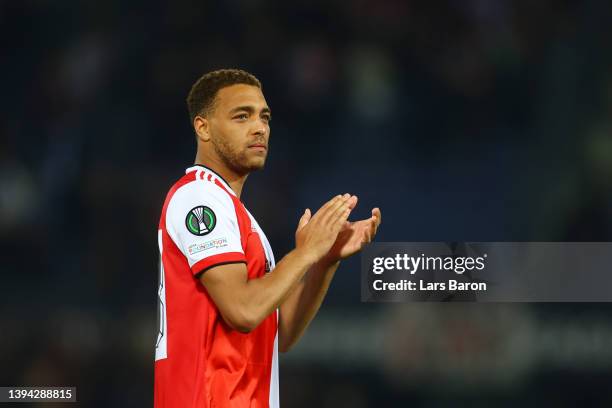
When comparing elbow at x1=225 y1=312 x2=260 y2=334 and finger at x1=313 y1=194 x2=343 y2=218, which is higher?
finger at x1=313 y1=194 x2=343 y2=218

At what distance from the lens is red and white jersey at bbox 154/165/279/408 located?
2543 mm

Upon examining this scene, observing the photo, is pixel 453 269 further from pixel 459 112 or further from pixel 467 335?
pixel 459 112

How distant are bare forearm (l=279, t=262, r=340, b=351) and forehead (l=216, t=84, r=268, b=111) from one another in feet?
2.09

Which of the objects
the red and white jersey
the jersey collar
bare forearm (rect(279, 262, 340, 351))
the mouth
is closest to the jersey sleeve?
the red and white jersey

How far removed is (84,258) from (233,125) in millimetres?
3307

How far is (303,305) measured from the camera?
2996mm

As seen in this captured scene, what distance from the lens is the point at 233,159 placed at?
285 cm

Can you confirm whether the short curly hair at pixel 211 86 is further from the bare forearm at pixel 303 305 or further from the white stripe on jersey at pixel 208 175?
the bare forearm at pixel 303 305

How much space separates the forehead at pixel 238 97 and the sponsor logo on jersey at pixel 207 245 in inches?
22.4

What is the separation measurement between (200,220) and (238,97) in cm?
54

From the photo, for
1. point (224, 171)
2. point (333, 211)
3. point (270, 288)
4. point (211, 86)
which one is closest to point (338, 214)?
point (333, 211)

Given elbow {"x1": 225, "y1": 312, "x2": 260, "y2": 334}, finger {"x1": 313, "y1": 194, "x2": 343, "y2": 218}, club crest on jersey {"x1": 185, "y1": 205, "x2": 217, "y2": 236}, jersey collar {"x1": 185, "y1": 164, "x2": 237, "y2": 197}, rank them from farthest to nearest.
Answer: jersey collar {"x1": 185, "y1": 164, "x2": 237, "y2": 197} → finger {"x1": 313, "y1": 194, "x2": 343, "y2": 218} → club crest on jersey {"x1": 185, "y1": 205, "x2": 217, "y2": 236} → elbow {"x1": 225, "y1": 312, "x2": 260, "y2": 334}

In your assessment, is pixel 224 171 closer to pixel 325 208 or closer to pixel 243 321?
pixel 325 208

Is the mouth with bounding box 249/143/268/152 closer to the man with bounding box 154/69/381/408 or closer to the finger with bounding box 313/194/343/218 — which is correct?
the man with bounding box 154/69/381/408
